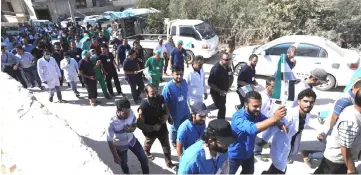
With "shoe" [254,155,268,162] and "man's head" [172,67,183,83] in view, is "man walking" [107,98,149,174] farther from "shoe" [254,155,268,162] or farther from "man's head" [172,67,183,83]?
"shoe" [254,155,268,162]

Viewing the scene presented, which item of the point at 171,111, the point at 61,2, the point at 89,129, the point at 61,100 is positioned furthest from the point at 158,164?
the point at 61,2

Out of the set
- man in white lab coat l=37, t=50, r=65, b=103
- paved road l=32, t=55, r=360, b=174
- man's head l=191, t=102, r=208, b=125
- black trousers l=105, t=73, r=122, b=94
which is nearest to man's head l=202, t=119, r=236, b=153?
man's head l=191, t=102, r=208, b=125

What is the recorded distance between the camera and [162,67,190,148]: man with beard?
498cm

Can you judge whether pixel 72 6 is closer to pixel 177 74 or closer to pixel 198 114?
pixel 177 74

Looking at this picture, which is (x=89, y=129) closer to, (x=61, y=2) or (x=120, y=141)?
(x=120, y=141)

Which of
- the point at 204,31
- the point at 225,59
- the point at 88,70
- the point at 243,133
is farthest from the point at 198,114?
the point at 204,31

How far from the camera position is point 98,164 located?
9.60 feet

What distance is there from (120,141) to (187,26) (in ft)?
28.1

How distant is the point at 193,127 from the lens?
3.86 metres

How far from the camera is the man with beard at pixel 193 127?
12.3ft

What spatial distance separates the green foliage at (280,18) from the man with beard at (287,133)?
29.8 ft

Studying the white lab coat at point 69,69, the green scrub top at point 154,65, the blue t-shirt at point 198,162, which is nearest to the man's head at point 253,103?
the blue t-shirt at point 198,162

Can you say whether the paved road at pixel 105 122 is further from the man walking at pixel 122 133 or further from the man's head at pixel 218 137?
the man's head at pixel 218 137

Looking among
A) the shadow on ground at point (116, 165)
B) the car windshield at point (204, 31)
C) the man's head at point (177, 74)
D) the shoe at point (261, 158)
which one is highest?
the car windshield at point (204, 31)
